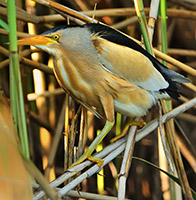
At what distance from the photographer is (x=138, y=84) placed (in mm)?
1271

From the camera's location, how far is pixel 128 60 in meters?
1.22

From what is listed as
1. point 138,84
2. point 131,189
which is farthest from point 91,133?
point 138,84

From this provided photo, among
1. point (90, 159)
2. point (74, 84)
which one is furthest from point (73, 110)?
point (90, 159)

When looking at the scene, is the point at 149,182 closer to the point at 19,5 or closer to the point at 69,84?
the point at 69,84

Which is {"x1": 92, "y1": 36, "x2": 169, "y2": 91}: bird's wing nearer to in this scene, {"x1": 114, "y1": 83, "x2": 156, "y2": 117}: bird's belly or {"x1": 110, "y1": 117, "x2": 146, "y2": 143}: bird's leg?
{"x1": 114, "y1": 83, "x2": 156, "y2": 117}: bird's belly

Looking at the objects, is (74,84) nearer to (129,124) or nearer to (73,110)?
(73,110)

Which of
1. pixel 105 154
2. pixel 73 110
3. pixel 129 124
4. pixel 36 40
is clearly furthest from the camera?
pixel 129 124

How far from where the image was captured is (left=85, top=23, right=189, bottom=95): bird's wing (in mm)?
1168

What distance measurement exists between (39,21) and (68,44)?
37 cm

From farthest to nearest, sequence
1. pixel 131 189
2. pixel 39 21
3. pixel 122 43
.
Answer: pixel 131 189 < pixel 39 21 < pixel 122 43

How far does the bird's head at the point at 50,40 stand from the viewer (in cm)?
104

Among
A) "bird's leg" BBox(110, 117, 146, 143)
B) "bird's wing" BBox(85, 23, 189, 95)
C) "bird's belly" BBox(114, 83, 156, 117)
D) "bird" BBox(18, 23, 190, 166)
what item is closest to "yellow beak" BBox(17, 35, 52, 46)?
"bird" BBox(18, 23, 190, 166)

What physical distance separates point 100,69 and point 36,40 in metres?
0.24

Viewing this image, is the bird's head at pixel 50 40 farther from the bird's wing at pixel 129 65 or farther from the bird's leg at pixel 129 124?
the bird's leg at pixel 129 124
